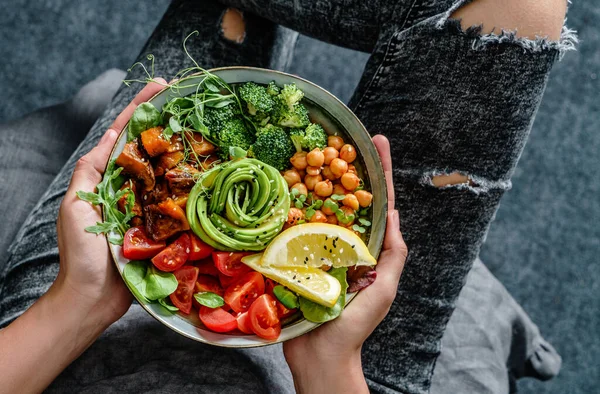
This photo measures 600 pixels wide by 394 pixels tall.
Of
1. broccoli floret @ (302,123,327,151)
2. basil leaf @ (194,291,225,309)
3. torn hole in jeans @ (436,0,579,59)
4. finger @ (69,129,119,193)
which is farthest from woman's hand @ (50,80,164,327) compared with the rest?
torn hole in jeans @ (436,0,579,59)

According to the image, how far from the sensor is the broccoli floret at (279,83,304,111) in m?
1.33

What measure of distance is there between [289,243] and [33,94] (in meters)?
1.72

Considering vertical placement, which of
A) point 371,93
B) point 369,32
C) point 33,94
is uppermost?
point 369,32

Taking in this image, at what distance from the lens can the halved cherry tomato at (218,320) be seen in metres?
1.30

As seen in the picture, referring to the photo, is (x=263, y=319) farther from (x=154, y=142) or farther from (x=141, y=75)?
(x=141, y=75)

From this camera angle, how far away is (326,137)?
1.40 meters

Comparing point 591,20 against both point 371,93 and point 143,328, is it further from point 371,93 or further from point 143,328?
point 143,328

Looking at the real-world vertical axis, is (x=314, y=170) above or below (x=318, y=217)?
above

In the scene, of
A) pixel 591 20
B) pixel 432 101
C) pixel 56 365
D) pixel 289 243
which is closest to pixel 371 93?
pixel 432 101

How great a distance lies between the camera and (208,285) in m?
1.36

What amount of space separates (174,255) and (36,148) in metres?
0.78

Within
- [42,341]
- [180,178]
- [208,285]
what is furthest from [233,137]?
[42,341]

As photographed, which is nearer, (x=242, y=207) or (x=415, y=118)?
(x=242, y=207)

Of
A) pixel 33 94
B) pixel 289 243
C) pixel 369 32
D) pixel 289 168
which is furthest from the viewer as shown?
pixel 33 94
